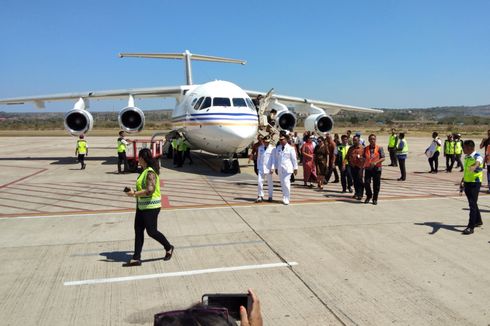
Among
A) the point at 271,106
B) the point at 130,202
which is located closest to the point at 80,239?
the point at 130,202

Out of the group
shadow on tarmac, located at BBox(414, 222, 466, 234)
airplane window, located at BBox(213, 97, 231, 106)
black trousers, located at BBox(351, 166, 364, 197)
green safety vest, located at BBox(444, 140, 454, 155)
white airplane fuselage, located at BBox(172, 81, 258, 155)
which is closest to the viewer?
Answer: shadow on tarmac, located at BBox(414, 222, 466, 234)

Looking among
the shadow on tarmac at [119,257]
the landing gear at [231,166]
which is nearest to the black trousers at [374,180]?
the shadow on tarmac at [119,257]

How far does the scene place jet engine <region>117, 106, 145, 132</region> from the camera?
61.1 ft

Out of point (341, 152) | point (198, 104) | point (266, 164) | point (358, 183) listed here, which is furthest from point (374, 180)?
point (198, 104)

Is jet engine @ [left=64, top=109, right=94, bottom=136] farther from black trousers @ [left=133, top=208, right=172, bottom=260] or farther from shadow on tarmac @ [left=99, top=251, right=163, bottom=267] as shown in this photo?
black trousers @ [left=133, top=208, right=172, bottom=260]

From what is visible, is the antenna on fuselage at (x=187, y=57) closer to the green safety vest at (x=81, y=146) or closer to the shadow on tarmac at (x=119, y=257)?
the green safety vest at (x=81, y=146)

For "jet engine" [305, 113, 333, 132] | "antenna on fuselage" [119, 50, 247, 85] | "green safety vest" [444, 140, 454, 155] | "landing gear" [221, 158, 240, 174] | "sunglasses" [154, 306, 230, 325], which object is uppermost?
"antenna on fuselage" [119, 50, 247, 85]

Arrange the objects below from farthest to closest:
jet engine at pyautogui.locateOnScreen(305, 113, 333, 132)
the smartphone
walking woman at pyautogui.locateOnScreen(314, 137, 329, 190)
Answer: jet engine at pyautogui.locateOnScreen(305, 113, 333, 132) → walking woman at pyautogui.locateOnScreen(314, 137, 329, 190) → the smartphone

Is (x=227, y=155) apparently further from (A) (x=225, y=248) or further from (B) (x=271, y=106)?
(A) (x=225, y=248)

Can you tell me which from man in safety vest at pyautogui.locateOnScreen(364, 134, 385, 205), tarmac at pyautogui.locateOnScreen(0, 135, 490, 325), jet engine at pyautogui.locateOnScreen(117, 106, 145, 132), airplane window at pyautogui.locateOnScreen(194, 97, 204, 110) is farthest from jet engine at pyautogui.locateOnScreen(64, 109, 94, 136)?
man in safety vest at pyautogui.locateOnScreen(364, 134, 385, 205)

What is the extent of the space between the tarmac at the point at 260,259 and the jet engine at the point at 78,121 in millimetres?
8843

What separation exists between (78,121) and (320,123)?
11.4 m

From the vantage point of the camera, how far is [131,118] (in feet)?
62.0

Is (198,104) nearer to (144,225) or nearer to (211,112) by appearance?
(211,112)
